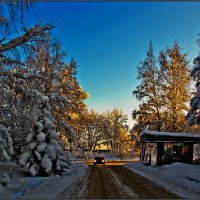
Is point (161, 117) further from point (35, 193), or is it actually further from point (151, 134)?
point (35, 193)

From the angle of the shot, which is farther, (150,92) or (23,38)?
(150,92)

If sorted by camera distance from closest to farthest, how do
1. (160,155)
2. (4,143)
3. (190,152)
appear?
(4,143) < (190,152) < (160,155)

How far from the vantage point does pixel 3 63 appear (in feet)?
38.9

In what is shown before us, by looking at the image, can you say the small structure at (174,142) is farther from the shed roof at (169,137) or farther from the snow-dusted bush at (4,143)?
the snow-dusted bush at (4,143)

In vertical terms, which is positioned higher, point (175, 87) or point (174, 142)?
point (175, 87)

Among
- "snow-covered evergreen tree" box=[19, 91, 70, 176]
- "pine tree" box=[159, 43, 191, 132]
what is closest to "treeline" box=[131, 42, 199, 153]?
"pine tree" box=[159, 43, 191, 132]

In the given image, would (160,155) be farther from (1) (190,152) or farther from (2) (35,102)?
(2) (35,102)

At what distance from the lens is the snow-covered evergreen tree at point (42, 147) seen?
18484mm

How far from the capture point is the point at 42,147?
18.9 meters

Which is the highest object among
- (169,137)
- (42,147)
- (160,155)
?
(169,137)

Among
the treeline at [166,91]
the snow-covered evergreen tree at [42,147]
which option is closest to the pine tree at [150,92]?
the treeline at [166,91]

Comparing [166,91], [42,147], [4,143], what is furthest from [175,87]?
[4,143]

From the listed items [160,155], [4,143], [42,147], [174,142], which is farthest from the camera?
[160,155]

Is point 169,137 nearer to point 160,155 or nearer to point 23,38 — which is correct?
point 160,155
